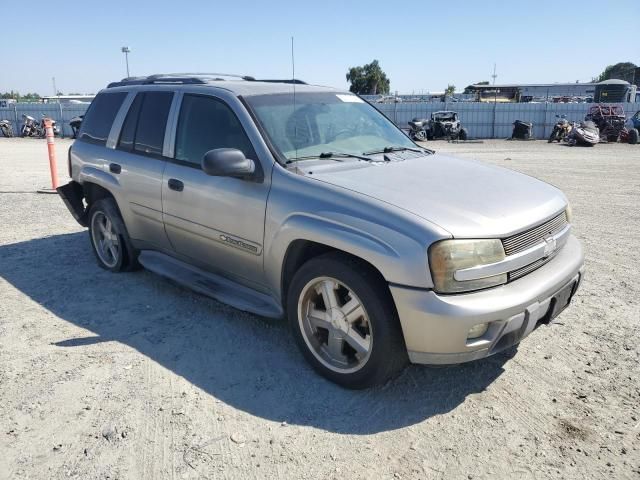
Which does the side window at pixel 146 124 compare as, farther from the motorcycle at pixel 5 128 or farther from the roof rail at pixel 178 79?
the motorcycle at pixel 5 128

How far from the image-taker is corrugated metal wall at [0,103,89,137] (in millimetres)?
28219

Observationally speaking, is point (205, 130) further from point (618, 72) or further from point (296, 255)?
point (618, 72)

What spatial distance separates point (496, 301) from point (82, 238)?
18.7 ft

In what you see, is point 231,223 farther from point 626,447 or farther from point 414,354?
point 626,447

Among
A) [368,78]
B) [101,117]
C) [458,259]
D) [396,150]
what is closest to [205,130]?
[396,150]

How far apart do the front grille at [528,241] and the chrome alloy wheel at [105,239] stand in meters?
3.79

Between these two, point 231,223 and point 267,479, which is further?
point 231,223

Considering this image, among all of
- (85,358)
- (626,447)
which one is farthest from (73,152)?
(626,447)

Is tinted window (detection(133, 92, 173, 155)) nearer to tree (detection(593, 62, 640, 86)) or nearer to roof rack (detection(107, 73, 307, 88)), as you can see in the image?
roof rack (detection(107, 73, 307, 88))

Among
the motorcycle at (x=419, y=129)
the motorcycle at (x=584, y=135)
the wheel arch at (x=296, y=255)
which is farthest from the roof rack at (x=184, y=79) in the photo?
the motorcycle at (x=584, y=135)

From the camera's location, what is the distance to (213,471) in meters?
2.60

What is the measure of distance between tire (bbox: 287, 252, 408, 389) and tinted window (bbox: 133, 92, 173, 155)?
80.2 inches

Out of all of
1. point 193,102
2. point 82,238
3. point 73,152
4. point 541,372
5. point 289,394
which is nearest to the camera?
point 289,394

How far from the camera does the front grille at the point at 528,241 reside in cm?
297
